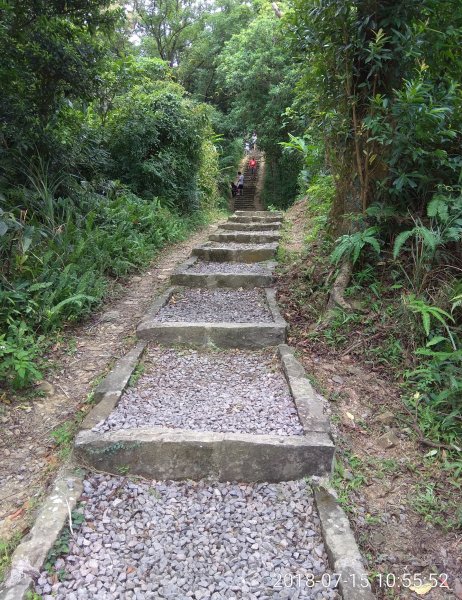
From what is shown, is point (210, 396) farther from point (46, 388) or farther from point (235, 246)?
point (235, 246)

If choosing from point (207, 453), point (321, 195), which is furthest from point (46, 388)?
point (321, 195)

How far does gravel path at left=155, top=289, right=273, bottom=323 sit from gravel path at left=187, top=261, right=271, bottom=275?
0.50 metres

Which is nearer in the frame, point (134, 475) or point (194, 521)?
point (194, 521)

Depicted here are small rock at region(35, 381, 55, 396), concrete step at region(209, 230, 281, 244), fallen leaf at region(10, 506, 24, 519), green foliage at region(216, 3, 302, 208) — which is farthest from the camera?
green foliage at region(216, 3, 302, 208)

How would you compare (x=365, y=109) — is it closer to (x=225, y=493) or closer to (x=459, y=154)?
(x=459, y=154)

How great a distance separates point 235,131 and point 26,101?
14913mm

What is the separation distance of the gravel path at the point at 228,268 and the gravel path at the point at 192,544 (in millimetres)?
3090

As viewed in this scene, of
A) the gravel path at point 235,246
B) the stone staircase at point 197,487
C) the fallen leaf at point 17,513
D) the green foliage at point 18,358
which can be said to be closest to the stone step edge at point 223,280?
the gravel path at point 235,246

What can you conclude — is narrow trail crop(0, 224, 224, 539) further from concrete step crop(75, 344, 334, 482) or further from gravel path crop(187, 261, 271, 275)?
gravel path crop(187, 261, 271, 275)

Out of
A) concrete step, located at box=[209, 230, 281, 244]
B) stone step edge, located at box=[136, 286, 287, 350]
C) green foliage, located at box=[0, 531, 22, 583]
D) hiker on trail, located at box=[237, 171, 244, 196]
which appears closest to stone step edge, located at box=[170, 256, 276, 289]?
stone step edge, located at box=[136, 286, 287, 350]

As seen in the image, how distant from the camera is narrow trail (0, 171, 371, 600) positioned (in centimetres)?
158

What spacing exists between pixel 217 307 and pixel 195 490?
2.17 metres

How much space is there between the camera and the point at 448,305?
8.98 ft

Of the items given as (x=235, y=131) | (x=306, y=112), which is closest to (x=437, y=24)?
(x=306, y=112)
